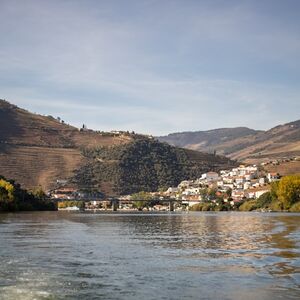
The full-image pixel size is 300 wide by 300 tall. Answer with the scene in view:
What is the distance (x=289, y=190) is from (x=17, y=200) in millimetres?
64180

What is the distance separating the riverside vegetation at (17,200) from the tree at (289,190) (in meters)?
61.3

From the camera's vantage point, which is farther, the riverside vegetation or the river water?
the riverside vegetation

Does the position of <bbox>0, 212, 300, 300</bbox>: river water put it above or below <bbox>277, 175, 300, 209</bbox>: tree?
below

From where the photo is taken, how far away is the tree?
13838 centimetres

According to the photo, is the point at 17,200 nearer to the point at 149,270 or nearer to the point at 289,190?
the point at 289,190

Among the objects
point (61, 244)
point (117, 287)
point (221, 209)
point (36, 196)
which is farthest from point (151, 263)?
point (221, 209)

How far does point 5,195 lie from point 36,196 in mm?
38975

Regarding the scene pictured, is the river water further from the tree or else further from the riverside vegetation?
the tree

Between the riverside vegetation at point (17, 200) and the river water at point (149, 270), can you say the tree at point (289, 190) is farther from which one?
the river water at point (149, 270)

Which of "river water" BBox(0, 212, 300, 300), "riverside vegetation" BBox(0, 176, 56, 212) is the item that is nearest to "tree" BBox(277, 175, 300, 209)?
"riverside vegetation" BBox(0, 176, 56, 212)

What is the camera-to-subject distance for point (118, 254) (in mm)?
35562

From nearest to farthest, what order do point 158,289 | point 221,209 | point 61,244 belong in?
point 158,289 < point 61,244 < point 221,209

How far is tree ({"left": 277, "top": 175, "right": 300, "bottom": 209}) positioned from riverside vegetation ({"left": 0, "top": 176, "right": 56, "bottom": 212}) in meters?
61.3

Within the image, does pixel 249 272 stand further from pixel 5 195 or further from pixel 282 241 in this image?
pixel 5 195
